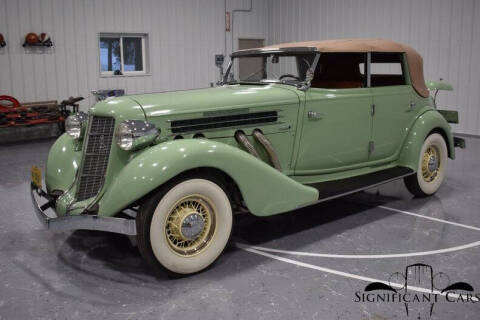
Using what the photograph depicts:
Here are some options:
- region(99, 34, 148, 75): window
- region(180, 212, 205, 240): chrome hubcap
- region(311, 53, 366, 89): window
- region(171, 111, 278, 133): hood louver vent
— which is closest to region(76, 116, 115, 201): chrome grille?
region(171, 111, 278, 133): hood louver vent

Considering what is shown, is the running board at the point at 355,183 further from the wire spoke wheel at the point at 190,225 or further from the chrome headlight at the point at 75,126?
the chrome headlight at the point at 75,126

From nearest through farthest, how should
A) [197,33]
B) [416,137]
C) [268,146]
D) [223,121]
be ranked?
[223,121] → [268,146] → [416,137] → [197,33]

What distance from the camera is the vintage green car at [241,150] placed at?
9.86 feet

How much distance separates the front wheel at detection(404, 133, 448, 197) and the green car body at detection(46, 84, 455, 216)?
0.42 ft

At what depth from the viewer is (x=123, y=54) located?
1098 cm

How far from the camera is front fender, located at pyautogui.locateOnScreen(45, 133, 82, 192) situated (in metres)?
3.78

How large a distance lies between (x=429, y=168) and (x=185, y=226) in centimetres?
305

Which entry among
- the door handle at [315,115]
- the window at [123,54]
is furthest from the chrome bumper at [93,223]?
the window at [123,54]

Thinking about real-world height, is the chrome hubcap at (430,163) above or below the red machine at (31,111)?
below

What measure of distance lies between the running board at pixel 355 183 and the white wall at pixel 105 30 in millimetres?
7598

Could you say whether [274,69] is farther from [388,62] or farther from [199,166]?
[199,166]

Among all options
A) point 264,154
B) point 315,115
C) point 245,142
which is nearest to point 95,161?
point 245,142

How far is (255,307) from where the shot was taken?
2764 millimetres

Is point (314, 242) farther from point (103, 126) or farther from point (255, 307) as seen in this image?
point (103, 126)
